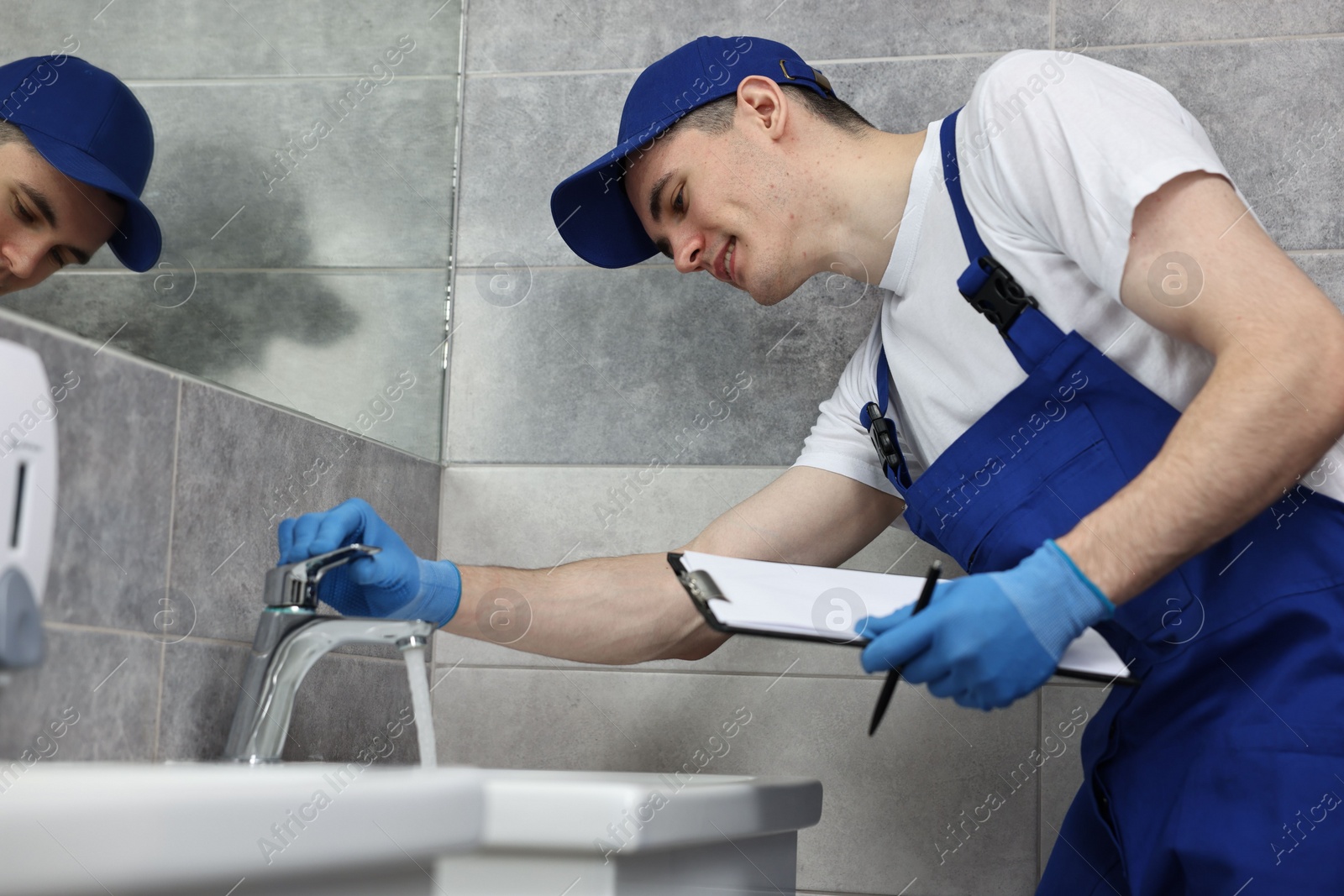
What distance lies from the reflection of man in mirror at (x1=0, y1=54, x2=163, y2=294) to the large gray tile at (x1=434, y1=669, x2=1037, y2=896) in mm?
721

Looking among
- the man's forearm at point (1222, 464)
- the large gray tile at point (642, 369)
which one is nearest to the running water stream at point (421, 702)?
the man's forearm at point (1222, 464)

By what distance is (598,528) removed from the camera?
1.40 metres

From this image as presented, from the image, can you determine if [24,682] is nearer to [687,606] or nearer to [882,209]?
[687,606]

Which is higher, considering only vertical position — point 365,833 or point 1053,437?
point 1053,437

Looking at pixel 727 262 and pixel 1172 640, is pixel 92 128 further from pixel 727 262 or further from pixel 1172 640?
pixel 1172 640

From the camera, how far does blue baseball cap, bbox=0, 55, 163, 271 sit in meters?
0.78

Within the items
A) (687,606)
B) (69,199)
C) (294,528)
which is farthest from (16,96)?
(687,606)

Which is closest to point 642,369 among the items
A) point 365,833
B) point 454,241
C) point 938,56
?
point 454,241

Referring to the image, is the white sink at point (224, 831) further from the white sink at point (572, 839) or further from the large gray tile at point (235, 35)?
the large gray tile at point (235, 35)

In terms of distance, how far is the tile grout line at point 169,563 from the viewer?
0.86m

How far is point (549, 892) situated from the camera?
649 millimetres

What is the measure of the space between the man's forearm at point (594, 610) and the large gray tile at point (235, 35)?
1.78ft

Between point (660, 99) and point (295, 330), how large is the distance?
456mm

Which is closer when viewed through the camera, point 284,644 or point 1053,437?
point 284,644
